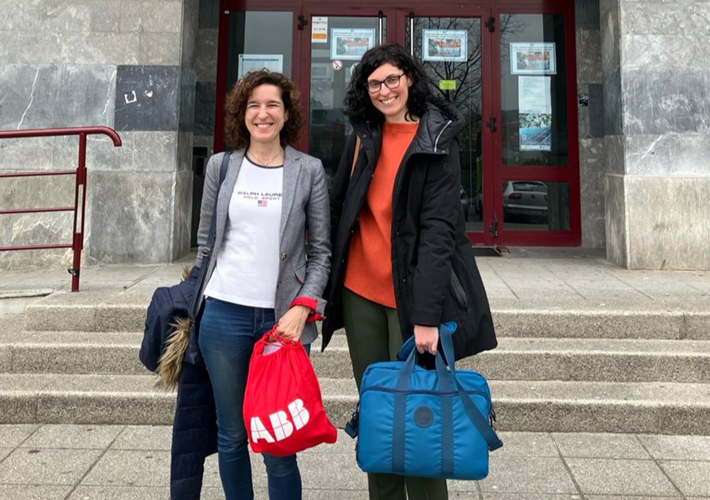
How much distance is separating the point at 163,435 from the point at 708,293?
4450 mm

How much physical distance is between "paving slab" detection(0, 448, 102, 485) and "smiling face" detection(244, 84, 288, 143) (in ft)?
6.73

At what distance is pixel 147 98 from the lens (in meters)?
6.66

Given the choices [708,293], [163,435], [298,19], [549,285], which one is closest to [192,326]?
[163,435]

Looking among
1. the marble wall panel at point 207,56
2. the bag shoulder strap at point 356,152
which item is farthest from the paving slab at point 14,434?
the marble wall panel at point 207,56

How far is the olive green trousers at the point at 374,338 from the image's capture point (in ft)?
7.83

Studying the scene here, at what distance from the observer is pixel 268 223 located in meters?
2.32

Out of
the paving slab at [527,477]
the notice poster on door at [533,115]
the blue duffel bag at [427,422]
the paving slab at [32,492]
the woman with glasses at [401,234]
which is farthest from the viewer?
the notice poster on door at [533,115]

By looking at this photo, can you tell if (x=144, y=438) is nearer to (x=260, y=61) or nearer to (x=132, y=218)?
(x=132, y=218)

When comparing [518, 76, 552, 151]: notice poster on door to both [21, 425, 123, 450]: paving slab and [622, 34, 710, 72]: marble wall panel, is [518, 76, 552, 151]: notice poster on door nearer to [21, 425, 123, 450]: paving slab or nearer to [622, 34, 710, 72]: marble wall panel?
[622, 34, 710, 72]: marble wall panel

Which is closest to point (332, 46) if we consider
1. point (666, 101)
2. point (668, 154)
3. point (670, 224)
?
point (666, 101)

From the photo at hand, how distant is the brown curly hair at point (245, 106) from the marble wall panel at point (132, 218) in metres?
4.32

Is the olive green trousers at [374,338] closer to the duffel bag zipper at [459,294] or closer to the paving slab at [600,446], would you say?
the duffel bag zipper at [459,294]

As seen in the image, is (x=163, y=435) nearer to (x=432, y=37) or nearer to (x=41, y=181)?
(x=41, y=181)

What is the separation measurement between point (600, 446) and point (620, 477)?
396 mm
